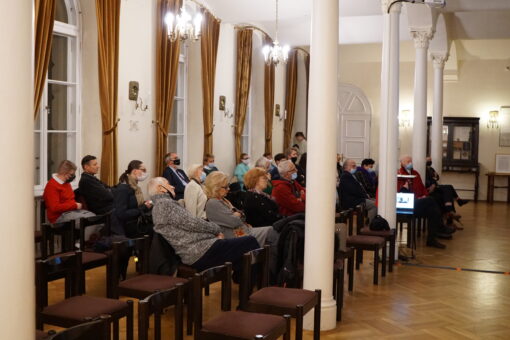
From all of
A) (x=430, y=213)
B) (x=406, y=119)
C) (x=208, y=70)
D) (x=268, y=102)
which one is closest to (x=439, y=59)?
(x=406, y=119)

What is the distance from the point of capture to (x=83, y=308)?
4102 mm

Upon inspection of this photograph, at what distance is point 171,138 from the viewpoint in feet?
37.9

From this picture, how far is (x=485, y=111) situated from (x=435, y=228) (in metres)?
9.91

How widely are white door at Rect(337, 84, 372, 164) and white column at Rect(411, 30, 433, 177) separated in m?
7.99

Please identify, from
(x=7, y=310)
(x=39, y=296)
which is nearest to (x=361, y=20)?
(x=39, y=296)

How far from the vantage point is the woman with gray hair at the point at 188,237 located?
5.60m

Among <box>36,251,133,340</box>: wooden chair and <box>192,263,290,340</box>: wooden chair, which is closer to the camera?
<box>192,263,290,340</box>: wooden chair

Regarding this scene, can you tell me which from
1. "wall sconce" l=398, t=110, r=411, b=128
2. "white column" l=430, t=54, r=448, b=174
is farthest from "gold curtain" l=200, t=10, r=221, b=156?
"wall sconce" l=398, t=110, r=411, b=128

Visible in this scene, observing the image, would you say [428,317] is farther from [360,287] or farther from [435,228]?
[435,228]

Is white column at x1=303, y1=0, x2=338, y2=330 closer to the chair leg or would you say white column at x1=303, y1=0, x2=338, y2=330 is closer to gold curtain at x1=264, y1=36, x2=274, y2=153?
the chair leg

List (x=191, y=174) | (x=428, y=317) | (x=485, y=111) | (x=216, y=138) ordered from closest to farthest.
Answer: (x=428, y=317) < (x=191, y=174) < (x=216, y=138) < (x=485, y=111)

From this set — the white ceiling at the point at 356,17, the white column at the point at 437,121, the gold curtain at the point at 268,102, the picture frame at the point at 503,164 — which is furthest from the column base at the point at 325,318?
the picture frame at the point at 503,164

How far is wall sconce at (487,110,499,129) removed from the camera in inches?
742

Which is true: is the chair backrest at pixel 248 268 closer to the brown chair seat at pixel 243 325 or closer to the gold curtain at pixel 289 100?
the brown chair seat at pixel 243 325
